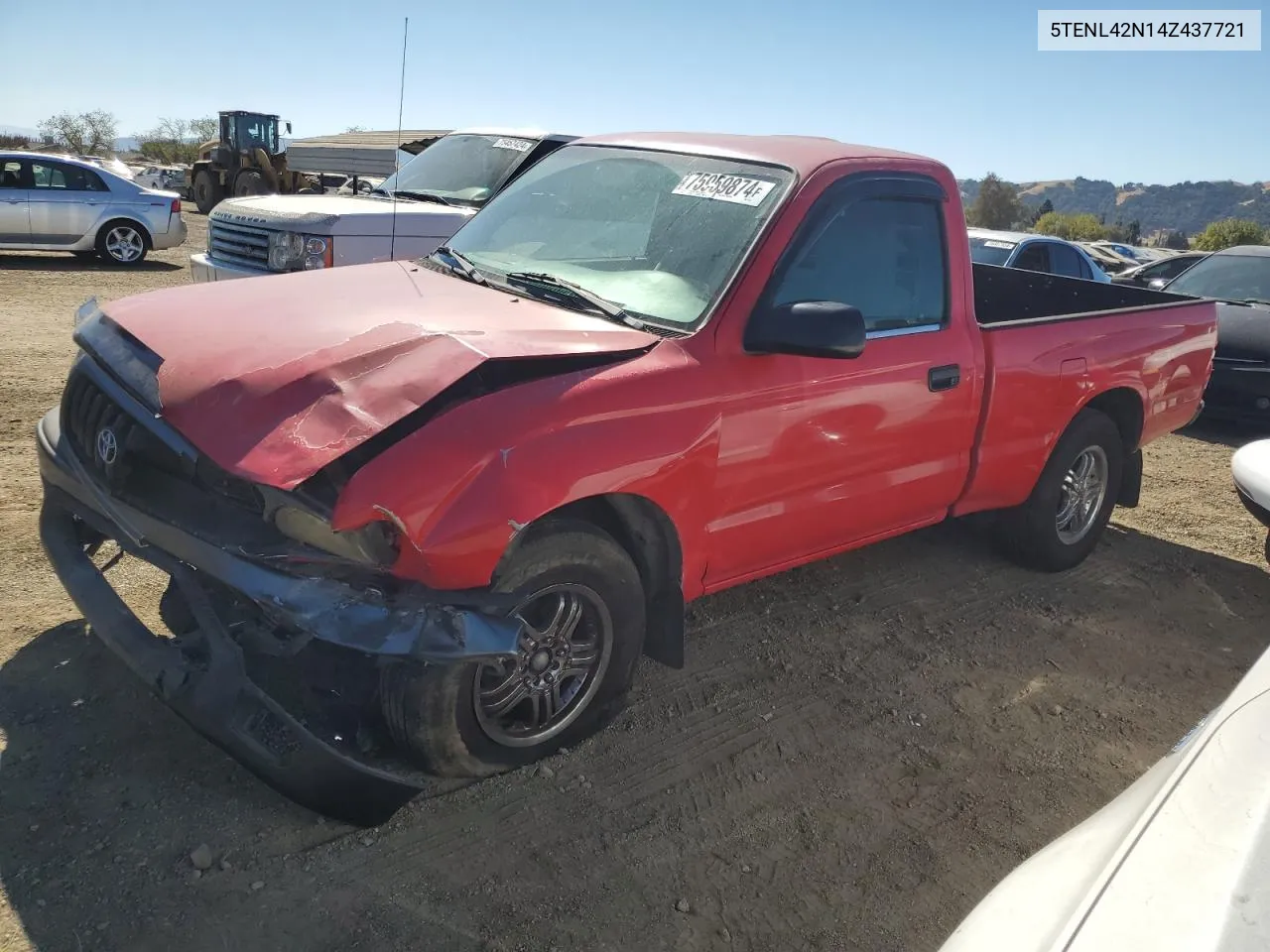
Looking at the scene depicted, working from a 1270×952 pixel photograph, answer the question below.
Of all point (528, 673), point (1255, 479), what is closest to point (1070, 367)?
point (1255, 479)

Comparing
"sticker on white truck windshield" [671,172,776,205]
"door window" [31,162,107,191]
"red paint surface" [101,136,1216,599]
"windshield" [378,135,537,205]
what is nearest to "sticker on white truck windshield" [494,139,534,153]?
"windshield" [378,135,537,205]

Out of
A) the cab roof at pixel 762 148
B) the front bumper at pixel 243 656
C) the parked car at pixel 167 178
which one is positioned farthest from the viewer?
the parked car at pixel 167 178

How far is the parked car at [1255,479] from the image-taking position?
15.0 ft

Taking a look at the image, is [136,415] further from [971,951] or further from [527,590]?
[971,951]

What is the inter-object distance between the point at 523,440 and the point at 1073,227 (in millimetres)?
55626

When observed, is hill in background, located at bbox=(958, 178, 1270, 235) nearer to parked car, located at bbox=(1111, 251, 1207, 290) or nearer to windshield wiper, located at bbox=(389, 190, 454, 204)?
parked car, located at bbox=(1111, 251, 1207, 290)

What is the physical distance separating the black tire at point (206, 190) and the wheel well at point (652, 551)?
81.5 ft

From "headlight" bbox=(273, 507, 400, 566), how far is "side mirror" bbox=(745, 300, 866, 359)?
137cm

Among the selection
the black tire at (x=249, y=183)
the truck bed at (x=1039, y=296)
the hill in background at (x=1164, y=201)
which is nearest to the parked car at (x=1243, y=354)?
the truck bed at (x=1039, y=296)

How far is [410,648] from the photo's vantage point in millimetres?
2518

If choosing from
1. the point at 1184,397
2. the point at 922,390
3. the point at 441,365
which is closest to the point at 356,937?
the point at 441,365

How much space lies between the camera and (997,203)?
201ft

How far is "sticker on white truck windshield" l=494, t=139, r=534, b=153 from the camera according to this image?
26.4 feet

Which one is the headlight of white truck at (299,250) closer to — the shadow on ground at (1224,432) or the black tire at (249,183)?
the shadow on ground at (1224,432)
